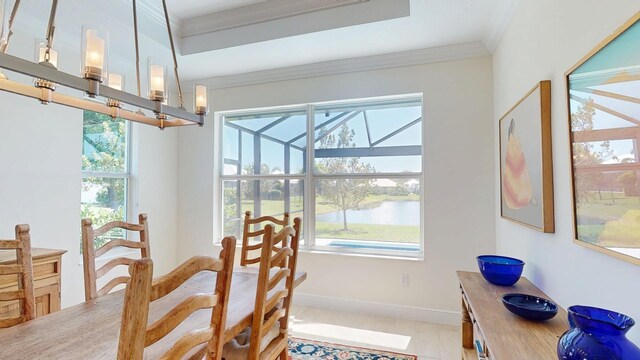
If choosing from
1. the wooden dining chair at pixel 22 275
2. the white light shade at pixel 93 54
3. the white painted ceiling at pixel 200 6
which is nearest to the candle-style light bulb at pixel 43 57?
the white light shade at pixel 93 54

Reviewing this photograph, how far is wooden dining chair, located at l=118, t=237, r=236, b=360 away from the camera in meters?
0.73

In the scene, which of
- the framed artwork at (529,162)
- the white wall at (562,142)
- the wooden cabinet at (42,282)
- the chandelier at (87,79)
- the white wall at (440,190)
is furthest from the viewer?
the white wall at (440,190)

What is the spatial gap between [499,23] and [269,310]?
2.66 meters

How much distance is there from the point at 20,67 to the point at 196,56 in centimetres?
219

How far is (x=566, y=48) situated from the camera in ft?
4.70

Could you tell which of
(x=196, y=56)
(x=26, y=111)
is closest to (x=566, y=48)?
(x=196, y=56)

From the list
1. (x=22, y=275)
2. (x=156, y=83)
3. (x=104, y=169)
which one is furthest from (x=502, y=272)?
(x=104, y=169)

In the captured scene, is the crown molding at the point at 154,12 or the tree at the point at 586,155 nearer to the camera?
the tree at the point at 586,155

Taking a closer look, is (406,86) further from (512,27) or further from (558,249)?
(558,249)

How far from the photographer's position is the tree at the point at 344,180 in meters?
3.36

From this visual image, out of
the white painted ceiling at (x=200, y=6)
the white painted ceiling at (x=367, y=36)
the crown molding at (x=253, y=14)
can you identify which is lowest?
the white painted ceiling at (x=367, y=36)

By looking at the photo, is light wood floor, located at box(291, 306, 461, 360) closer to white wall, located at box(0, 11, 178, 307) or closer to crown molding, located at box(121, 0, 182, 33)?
white wall, located at box(0, 11, 178, 307)

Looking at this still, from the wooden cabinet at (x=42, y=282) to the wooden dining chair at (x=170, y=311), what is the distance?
5.46ft

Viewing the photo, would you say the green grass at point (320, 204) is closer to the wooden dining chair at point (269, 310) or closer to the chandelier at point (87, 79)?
the wooden dining chair at point (269, 310)
